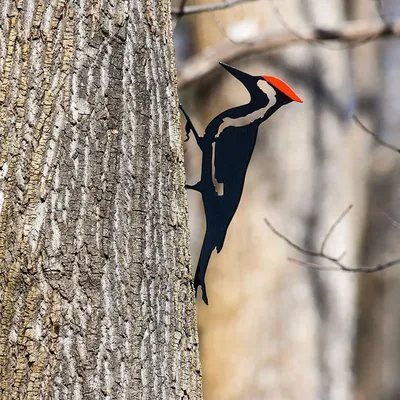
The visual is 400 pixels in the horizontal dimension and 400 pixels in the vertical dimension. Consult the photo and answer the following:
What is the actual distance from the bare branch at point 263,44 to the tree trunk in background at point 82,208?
7.25ft

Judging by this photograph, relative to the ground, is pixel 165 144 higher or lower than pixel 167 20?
lower

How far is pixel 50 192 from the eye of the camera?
112 centimetres

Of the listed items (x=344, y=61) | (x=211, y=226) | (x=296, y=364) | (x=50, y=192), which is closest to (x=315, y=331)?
(x=296, y=364)

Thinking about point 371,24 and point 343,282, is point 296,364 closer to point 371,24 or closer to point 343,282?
point 343,282

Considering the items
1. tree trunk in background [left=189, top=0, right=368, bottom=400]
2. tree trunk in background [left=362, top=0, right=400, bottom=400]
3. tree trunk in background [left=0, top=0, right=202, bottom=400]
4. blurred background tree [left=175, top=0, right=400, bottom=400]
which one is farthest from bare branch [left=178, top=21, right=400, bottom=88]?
tree trunk in background [left=362, top=0, right=400, bottom=400]

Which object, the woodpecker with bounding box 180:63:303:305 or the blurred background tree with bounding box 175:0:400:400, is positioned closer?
the woodpecker with bounding box 180:63:303:305

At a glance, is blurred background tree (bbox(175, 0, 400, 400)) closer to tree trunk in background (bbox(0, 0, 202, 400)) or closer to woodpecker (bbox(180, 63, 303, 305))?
woodpecker (bbox(180, 63, 303, 305))

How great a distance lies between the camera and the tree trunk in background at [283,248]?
360cm

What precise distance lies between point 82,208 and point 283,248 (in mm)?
2582

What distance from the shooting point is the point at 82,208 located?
1.13 m

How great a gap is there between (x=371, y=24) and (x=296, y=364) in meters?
1.81

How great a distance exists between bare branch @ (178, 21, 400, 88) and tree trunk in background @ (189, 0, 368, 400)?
181 mm

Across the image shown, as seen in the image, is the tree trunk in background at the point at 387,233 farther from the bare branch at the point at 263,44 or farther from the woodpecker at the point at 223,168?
the woodpecker at the point at 223,168

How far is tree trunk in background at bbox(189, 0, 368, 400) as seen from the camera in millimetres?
3602
